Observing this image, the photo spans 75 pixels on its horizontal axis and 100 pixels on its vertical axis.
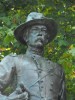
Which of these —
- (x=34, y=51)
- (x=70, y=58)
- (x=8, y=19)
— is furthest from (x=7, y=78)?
(x=8, y=19)

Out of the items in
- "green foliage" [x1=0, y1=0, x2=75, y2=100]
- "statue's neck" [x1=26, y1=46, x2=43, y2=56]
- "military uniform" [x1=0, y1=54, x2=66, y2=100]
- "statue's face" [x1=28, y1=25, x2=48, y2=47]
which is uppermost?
"statue's face" [x1=28, y1=25, x2=48, y2=47]

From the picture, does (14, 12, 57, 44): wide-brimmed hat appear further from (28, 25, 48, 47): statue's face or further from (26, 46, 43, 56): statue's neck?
Answer: (26, 46, 43, 56): statue's neck

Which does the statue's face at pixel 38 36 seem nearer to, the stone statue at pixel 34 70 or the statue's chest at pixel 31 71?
the stone statue at pixel 34 70

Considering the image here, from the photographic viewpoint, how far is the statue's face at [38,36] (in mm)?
5924

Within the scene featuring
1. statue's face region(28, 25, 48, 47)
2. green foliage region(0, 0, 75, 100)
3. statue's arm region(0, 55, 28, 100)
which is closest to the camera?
statue's arm region(0, 55, 28, 100)

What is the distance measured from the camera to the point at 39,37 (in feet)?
19.4

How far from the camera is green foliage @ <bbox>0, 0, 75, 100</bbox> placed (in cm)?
701

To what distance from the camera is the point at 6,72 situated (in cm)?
571

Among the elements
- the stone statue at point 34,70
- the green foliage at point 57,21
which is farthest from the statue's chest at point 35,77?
the green foliage at point 57,21

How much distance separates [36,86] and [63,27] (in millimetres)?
2120

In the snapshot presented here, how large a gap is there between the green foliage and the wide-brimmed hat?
62cm

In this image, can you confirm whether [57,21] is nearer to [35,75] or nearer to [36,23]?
[36,23]

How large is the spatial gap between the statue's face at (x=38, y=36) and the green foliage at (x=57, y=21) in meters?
0.76

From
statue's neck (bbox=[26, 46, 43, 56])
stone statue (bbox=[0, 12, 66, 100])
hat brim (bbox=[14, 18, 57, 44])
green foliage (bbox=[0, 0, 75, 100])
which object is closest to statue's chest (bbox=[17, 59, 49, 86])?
stone statue (bbox=[0, 12, 66, 100])
